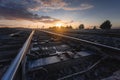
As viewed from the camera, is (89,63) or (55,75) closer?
(55,75)

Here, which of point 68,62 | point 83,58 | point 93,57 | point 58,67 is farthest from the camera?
point 93,57

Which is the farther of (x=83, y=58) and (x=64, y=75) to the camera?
(x=83, y=58)

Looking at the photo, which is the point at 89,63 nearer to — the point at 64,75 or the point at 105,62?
the point at 105,62

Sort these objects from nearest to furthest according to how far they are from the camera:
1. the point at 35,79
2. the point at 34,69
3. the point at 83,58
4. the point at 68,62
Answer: the point at 35,79
the point at 34,69
the point at 68,62
the point at 83,58

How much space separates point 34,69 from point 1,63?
3.29 ft

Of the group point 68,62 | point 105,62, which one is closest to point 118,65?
point 105,62

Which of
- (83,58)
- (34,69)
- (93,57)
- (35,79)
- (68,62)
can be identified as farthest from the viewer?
(93,57)

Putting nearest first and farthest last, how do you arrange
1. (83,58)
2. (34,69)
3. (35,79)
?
1. (35,79)
2. (34,69)
3. (83,58)

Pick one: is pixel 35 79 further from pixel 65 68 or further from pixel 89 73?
pixel 89 73

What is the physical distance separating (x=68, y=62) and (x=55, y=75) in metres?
0.42

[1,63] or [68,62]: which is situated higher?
[68,62]

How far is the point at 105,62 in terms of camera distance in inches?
87.5

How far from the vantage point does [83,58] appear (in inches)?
92.4

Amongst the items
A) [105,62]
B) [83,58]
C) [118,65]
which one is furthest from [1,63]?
[118,65]
